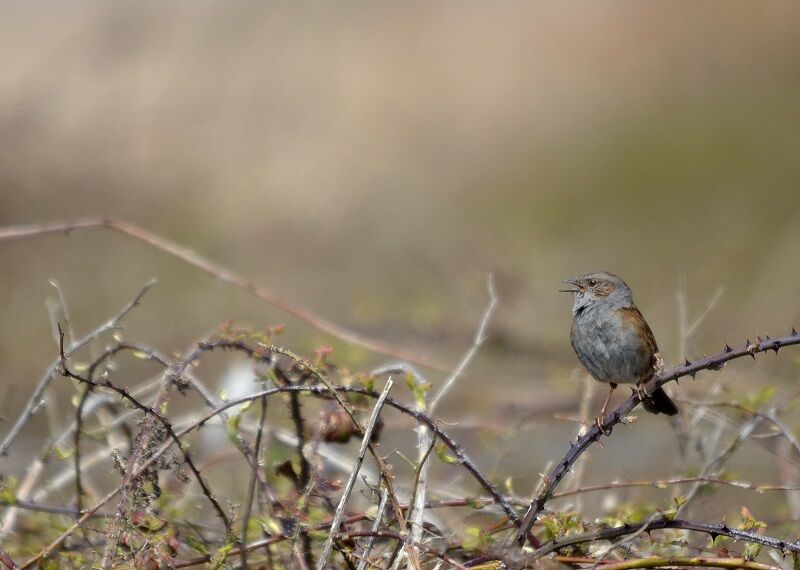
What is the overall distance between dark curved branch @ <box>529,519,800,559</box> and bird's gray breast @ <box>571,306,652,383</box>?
4.67ft

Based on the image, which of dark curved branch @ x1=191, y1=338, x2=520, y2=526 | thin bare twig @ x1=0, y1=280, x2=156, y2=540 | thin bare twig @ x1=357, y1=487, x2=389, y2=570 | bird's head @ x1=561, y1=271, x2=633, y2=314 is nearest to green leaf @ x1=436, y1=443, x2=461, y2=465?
dark curved branch @ x1=191, y1=338, x2=520, y2=526

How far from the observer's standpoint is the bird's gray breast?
15.0 feet

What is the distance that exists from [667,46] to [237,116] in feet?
34.5

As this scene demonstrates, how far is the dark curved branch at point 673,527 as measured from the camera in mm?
3049

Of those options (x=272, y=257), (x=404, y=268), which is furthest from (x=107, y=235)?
(x=404, y=268)

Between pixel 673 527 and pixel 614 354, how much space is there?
4.97 feet

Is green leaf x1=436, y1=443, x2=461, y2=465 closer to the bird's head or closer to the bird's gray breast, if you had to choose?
the bird's gray breast

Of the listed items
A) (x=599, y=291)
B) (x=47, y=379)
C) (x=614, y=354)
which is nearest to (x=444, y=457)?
(x=47, y=379)

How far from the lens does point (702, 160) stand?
66.1 ft

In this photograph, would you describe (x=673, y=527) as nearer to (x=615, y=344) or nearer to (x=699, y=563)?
(x=699, y=563)

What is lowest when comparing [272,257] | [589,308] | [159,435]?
[159,435]

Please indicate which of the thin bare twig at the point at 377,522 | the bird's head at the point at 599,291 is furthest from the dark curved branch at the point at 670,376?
the bird's head at the point at 599,291

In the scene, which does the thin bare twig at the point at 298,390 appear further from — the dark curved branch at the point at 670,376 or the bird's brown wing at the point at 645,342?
the bird's brown wing at the point at 645,342

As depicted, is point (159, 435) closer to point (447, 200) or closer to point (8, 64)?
point (8, 64)
